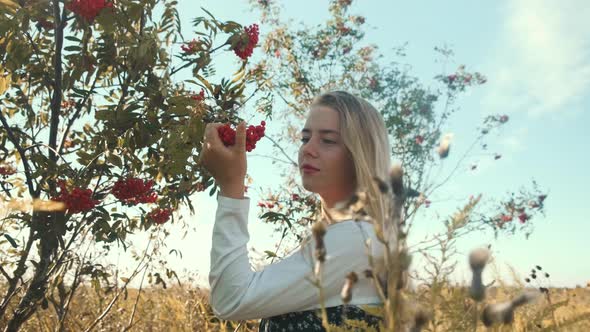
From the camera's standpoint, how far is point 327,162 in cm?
199

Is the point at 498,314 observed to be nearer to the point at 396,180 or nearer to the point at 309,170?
the point at 396,180

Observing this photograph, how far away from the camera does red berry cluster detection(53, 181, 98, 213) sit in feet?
9.35

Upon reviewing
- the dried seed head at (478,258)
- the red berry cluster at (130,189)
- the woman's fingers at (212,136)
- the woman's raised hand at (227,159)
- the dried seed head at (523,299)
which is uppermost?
the red berry cluster at (130,189)

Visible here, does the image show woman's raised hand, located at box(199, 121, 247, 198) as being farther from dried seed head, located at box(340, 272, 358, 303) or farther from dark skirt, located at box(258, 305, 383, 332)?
dried seed head, located at box(340, 272, 358, 303)

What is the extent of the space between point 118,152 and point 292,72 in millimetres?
7090

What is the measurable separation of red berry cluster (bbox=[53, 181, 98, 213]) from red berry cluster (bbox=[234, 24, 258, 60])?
3.49 ft

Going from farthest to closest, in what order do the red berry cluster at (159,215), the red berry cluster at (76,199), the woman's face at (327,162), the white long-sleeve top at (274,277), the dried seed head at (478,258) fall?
the red berry cluster at (159,215), the red berry cluster at (76,199), the woman's face at (327,162), the white long-sleeve top at (274,277), the dried seed head at (478,258)

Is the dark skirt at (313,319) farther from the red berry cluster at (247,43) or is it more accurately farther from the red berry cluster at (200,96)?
the red berry cluster at (247,43)

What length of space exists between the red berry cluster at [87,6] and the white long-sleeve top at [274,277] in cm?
174

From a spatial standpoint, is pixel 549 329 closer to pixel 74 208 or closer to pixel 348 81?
pixel 74 208

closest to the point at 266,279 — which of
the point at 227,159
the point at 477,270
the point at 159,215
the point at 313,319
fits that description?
the point at 313,319

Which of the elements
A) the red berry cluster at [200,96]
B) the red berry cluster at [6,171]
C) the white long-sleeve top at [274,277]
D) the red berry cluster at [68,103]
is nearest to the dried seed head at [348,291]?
the white long-sleeve top at [274,277]

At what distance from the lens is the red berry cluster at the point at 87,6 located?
298 centimetres

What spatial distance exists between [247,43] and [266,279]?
6.28ft
